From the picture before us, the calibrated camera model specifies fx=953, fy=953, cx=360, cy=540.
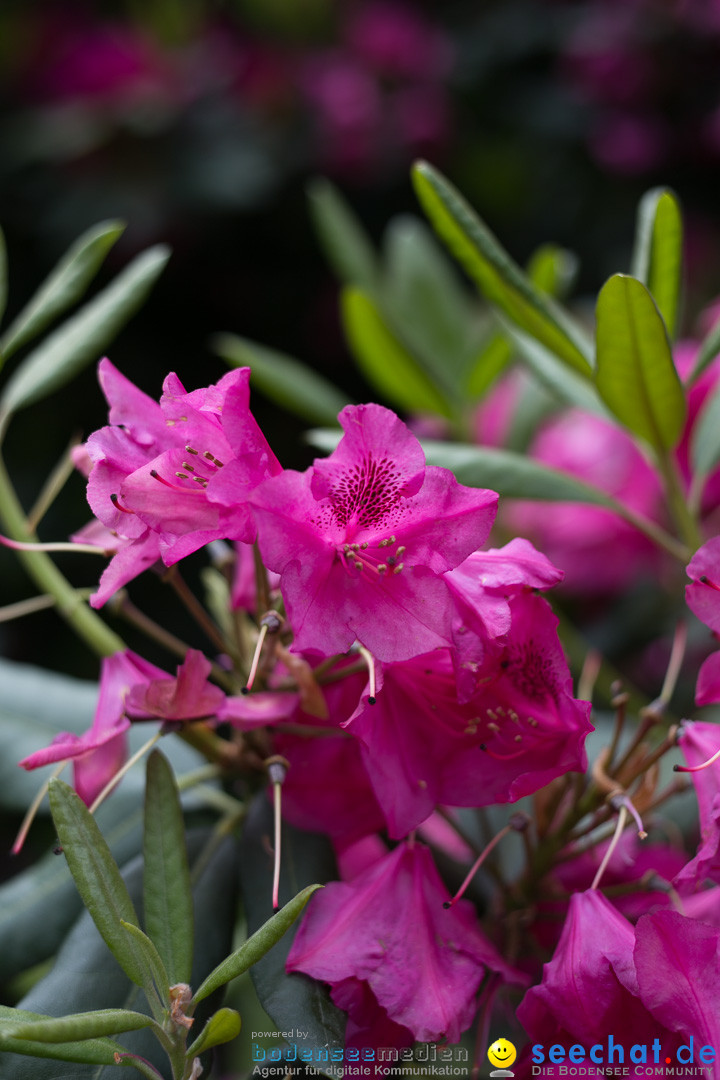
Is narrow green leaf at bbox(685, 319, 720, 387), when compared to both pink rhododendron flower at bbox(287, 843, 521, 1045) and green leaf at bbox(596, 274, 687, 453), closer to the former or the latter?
green leaf at bbox(596, 274, 687, 453)

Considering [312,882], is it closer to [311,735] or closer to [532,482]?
[311,735]

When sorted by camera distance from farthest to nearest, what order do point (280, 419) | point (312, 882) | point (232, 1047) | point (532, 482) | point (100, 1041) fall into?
point (280, 419), point (232, 1047), point (532, 482), point (312, 882), point (100, 1041)

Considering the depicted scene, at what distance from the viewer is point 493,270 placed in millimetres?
822

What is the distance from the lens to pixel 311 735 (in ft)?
2.26

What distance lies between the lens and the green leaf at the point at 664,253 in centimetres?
78

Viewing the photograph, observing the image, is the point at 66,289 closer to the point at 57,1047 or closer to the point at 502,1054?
the point at 57,1047

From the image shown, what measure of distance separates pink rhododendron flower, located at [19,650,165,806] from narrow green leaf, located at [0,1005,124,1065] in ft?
0.51

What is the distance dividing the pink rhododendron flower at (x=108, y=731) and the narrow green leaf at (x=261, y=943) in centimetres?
16

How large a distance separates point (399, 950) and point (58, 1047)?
22cm

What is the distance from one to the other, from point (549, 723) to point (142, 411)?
0.34 m

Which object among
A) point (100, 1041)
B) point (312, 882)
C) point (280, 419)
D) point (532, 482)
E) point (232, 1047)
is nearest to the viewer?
point (100, 1041)

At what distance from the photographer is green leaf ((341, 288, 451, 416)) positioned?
3.93ft

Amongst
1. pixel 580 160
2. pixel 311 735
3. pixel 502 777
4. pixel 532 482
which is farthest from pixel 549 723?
pixel 580 160

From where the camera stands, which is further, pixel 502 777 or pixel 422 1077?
pixel 422 1077
